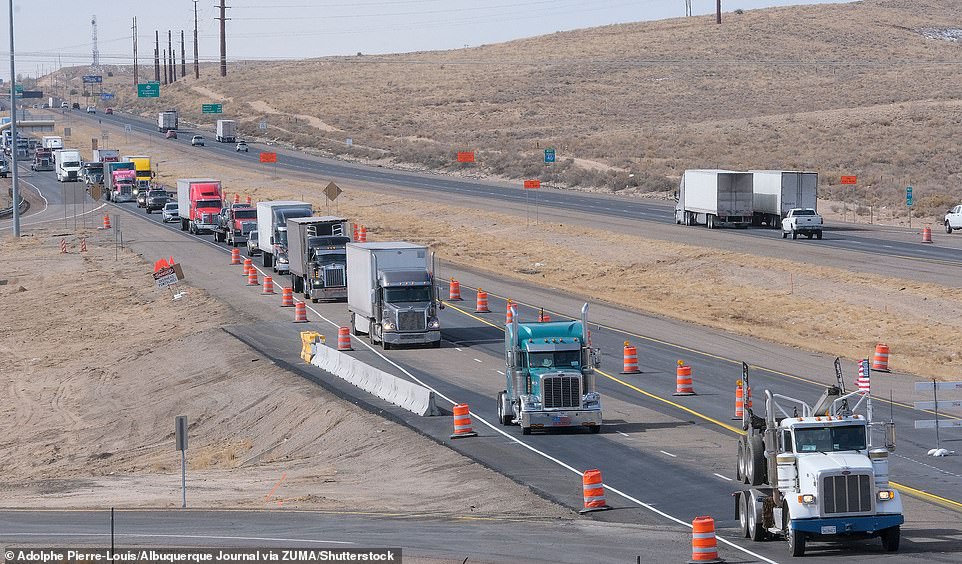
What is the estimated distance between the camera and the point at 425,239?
260 feet

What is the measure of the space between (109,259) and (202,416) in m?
39.1

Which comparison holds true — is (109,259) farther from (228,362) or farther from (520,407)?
(520,407)

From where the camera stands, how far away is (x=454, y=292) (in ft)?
186

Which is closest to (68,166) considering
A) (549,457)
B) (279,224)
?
(279,224)

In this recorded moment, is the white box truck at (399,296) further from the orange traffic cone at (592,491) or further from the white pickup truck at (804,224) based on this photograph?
the white pickup truck at (804,224)

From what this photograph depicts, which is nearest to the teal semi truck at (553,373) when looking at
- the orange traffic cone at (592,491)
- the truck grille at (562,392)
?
the truck grille at (562,392)

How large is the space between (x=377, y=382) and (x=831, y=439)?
1913 cm

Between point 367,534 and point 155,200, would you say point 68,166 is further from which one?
point 367,534

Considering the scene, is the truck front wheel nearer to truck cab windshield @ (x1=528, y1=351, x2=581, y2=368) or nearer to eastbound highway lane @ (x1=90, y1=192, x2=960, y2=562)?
eastbound highway lane @ (x1=90, y1=192, x2=960, y2=562)

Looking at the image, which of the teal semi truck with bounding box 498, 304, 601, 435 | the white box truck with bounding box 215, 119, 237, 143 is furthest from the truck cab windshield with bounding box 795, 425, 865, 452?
the white box truck with bounding box 215, 119, 237, 143

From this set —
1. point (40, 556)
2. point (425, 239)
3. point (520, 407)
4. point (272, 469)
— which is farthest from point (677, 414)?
point (425, 239)

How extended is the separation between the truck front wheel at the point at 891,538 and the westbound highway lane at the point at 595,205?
42.6 meters

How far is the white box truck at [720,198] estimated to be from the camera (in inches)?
3113

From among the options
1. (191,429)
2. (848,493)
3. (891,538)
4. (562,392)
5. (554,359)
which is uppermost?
(554,359)
